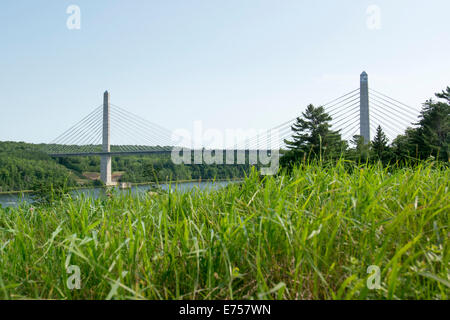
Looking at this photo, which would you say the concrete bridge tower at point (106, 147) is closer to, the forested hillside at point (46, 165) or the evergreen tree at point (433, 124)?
the forested hillside at point (46, 165)

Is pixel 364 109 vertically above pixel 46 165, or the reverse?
pixel 364 109

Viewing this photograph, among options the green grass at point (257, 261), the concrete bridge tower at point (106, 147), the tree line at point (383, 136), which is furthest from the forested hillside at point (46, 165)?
the green grass at point (257, 261)

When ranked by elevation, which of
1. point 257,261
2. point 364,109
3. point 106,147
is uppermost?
point 364,109

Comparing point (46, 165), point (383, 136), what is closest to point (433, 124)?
point (383, 136)

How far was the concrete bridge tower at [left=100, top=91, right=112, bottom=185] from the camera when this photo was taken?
29.8m

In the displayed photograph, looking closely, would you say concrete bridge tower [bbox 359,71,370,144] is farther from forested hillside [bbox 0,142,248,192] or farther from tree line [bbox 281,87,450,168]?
forested hillside [bbox 0,142,248,192]

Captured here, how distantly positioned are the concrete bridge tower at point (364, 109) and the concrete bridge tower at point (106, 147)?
20.0 m

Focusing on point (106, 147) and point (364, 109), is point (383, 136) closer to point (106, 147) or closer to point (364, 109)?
point (364, 109)

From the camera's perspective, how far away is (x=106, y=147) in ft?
108

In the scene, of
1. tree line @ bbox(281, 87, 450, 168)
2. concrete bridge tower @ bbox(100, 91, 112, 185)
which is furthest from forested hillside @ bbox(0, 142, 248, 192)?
tree line @ bbox(281, 87, 450, 168)

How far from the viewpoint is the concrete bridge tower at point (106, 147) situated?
29828 mm

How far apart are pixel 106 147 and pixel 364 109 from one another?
24.0 meters

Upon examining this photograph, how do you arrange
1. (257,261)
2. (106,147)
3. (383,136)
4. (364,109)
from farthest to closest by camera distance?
(106,147)
(383,136)
(364,109)
(257,261)
